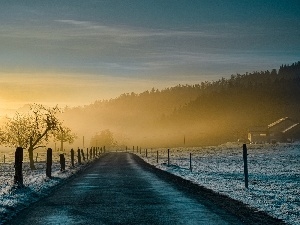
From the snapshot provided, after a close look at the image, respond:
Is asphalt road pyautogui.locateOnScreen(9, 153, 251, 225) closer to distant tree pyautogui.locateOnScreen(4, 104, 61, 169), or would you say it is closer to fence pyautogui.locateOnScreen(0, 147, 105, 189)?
fence pyautogui.locateOnScreen(0, 147, 105, 189)

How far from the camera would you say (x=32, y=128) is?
71062 millimetres

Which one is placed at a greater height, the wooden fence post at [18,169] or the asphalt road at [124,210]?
the wooden fence post at [18,169]

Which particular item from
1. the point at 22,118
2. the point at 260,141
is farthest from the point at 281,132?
the point at 22,118

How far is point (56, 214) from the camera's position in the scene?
40.6ft

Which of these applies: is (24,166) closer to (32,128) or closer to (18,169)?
(32,128)

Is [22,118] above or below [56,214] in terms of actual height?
above

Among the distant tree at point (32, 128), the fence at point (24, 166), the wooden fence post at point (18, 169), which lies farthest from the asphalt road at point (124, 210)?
the distant tree at point (32, 128)

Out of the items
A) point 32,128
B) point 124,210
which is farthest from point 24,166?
point 124,210

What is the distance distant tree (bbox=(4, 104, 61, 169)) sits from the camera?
68.1m

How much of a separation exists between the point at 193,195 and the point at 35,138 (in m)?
55.7

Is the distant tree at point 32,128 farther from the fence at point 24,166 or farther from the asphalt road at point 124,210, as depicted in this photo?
the asphalt road at point 124,210

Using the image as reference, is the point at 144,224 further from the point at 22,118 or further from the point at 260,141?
the point at 260,141

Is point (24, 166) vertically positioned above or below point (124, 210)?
below

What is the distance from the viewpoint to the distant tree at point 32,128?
6806 centimetres
